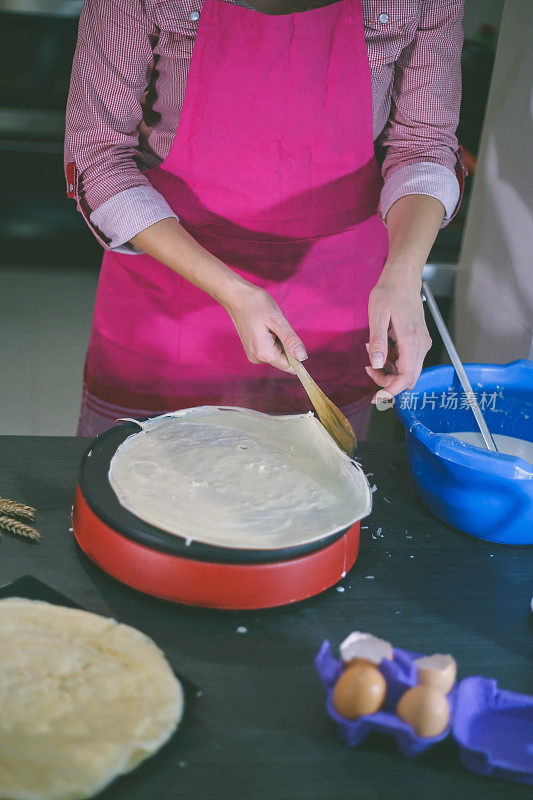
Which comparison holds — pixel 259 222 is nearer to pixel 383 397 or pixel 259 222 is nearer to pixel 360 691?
pixel 383 397

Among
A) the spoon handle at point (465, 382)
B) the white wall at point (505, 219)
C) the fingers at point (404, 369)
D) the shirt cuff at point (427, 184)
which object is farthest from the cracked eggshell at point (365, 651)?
the white wall at point (505, 219)

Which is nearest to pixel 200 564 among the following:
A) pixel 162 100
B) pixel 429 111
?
pixel 162 100

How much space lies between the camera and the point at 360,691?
729mm

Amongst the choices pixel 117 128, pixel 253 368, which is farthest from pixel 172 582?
pixel 117 128

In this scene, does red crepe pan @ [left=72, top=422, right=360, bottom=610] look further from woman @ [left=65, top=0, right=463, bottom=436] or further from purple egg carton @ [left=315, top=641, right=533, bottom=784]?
woman @ [left=65, top=0, right=463, bottom=436]

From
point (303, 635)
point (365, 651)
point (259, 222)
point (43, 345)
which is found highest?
point (259, 222)

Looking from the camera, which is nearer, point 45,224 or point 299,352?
point 299,352

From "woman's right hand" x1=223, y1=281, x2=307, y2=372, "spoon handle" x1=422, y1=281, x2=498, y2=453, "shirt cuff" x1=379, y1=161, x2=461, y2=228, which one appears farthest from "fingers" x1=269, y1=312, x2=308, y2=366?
"shirt cuff" x1=379, y1=161, x2=461, y2=228

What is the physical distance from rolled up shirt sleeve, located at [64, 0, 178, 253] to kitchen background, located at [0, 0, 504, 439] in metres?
1.60

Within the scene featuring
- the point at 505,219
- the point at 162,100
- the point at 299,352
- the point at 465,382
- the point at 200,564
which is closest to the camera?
the point at 200,564

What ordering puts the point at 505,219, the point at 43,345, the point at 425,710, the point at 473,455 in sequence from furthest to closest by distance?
the point at 43,345, the point at 505,219, the point at 473,455, the point at 425,710

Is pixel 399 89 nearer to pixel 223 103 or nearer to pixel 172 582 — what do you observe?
pixel 223 103

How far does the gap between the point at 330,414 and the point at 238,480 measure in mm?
191

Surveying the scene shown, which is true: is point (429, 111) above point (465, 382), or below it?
above
